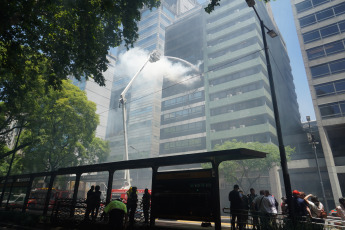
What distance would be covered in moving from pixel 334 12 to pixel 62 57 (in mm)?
39259

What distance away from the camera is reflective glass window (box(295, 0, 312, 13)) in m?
37.1

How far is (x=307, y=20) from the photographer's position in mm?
36625

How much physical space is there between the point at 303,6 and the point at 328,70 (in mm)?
12206

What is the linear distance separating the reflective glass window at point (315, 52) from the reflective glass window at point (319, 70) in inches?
67.8

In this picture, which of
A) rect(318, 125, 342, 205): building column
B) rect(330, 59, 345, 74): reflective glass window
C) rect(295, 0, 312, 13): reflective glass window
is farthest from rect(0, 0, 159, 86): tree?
rect(295, 0, 312, 13): reflective glass window

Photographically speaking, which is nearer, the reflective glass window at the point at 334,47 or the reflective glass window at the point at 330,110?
the reflective glass window at the point at 330,110

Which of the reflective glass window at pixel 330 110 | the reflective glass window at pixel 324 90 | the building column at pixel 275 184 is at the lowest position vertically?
the building column at pixel 275 184

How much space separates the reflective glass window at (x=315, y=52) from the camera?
34.1m

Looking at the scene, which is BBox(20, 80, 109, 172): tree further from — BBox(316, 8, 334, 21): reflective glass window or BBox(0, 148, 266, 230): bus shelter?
BBox(316, 8, 334, 21): reflective glass window

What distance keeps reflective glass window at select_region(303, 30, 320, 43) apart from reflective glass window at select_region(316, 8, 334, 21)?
2.07 metres

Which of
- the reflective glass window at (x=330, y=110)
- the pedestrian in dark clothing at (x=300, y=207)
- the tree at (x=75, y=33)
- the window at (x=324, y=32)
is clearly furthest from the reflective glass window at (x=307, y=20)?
the pedestrian in dark clothing at (x=300, y=207)

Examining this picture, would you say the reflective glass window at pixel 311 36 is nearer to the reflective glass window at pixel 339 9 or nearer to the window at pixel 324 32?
the window at pixel 324 32

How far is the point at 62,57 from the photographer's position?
35.7 feet

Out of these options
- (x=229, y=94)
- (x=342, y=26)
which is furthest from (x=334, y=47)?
(x=229, y=94)
